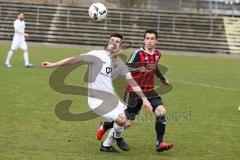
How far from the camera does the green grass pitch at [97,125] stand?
27.1 feet

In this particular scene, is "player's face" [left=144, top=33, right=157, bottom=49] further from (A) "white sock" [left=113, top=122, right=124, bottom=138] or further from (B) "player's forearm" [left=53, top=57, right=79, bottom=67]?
(A) "white sock" [left=113, top=122, right=124, bottom=138]

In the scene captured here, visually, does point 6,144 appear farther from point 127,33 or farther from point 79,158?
point 127,33

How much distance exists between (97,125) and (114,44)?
2670mm

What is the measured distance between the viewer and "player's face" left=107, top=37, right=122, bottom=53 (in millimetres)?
8328

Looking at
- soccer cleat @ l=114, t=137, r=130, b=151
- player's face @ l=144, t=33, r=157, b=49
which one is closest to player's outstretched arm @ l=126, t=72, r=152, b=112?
player's face @ l=144, t=33, r=157, b=49

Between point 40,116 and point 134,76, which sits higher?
point 134,76

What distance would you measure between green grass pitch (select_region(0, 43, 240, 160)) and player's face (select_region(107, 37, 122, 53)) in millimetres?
1471

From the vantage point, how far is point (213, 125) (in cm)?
1111

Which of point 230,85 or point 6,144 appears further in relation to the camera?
point 230,85

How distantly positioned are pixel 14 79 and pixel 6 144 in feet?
29.1

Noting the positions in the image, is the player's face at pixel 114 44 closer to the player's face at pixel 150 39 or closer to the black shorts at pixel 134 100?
the player's face at pixel 150 39

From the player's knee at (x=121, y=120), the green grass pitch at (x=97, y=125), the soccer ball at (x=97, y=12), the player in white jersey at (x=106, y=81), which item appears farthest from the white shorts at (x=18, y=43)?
the player's knee at (x=121, y=120)

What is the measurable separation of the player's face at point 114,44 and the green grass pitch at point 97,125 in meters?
1.47

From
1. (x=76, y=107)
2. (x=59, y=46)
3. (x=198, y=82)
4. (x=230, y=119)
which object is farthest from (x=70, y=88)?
(x=59, y=46)
